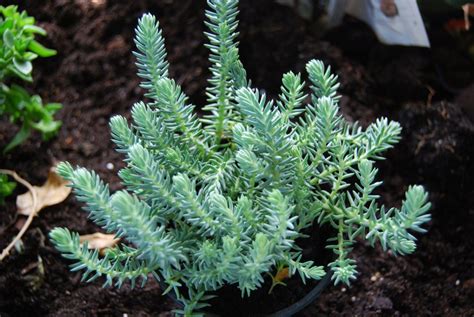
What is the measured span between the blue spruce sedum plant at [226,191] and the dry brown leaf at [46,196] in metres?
0.50

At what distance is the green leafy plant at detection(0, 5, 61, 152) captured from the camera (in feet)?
5.15

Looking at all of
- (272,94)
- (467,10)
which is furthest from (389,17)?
(272,94)

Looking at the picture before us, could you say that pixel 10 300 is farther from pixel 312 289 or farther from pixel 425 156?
pixel 425 156

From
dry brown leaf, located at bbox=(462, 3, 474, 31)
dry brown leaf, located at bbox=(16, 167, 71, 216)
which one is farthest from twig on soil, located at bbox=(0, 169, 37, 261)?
dry brown leaf, located at bbox=(462, 3, 474, 31)

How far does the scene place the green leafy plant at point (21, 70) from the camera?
61.8 inches

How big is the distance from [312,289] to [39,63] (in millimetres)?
1069

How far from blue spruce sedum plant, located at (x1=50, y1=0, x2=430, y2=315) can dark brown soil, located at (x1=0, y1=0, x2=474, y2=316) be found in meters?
0.32

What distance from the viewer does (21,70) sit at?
1585 mm

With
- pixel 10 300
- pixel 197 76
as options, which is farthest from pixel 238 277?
pixel 197 76

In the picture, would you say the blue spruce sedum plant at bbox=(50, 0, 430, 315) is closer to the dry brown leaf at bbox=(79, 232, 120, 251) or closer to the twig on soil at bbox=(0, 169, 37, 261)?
the dry brown leaf at bbox=(79, 232, 120, 251)

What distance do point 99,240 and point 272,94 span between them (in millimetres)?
591

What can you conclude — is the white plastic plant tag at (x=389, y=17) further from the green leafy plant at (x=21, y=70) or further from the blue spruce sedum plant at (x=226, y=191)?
the green leafy plant at (x=21, y=70)

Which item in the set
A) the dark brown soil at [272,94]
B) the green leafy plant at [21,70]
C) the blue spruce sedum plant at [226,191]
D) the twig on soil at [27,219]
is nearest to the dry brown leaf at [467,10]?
the dark brown soil at [272,94]

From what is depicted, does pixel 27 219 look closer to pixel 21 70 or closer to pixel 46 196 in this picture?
pixel 46 196
